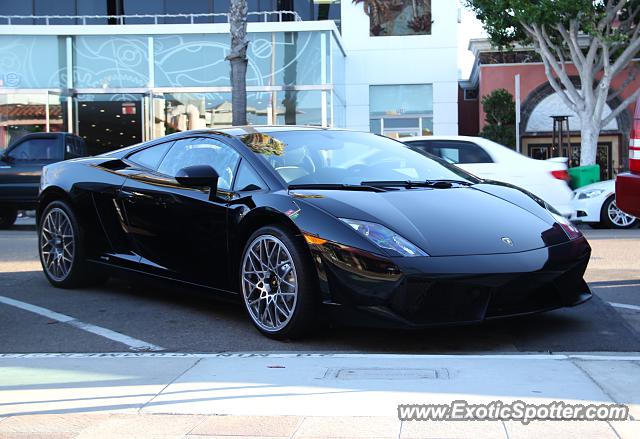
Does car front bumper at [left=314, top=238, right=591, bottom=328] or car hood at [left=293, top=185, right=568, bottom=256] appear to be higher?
car hood at [left=293, top=185, right=568, bottom=256]

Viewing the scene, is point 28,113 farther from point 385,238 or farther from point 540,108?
point 385,238

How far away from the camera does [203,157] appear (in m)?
5.93

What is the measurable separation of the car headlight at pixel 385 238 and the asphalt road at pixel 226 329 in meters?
0.65

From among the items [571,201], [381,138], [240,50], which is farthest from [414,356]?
[240,50]

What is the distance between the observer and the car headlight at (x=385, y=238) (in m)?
4.59

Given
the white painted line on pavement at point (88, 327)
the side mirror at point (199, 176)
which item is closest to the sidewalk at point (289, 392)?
the white painted line on pavement at point (88, 327)

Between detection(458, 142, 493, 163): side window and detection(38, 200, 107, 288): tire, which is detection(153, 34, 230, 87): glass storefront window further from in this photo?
detection(38, 200, 107, 288): tire

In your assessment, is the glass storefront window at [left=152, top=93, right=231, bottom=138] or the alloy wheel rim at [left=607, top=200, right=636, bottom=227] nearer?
the alloy wheel rim at [left=607, top=200, right=636, bottom=227]

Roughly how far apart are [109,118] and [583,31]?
569 inches

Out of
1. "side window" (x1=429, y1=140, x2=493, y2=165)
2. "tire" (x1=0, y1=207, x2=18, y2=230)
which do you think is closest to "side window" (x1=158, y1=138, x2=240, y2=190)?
"side window" (x1=429, y1=140, x2=493, y2=165)

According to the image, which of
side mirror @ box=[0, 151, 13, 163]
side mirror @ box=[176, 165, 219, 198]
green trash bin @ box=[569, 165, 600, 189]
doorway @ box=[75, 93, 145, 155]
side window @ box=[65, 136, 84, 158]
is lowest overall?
green trash bin @ box=[569, 165, 600, 189]

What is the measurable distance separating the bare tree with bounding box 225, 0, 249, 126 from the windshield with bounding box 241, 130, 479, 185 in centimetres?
1197

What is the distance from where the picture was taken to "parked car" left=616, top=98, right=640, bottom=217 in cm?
600

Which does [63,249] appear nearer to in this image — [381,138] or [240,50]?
[381,138]
